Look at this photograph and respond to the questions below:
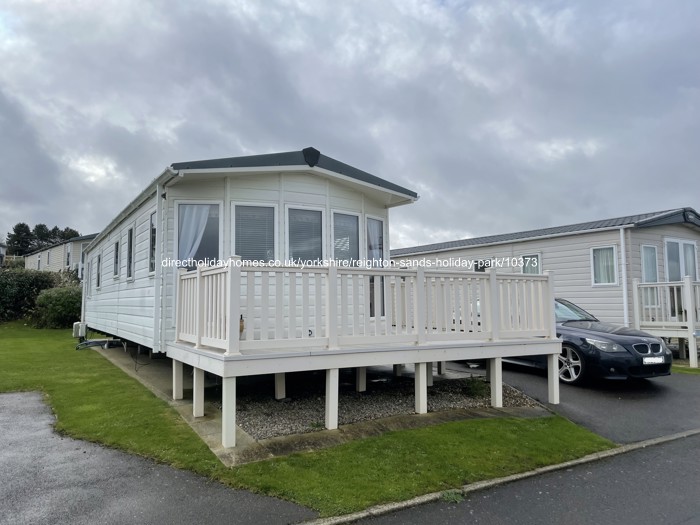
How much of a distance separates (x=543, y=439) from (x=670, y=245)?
11.9 meters

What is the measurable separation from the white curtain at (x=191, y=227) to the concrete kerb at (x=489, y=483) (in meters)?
4.67

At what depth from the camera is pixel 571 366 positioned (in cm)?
794

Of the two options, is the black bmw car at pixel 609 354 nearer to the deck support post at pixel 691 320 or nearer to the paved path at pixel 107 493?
the deck support post at pixel 691 320

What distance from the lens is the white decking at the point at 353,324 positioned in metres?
4.85

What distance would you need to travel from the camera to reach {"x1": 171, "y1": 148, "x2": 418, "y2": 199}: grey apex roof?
6.52 meters

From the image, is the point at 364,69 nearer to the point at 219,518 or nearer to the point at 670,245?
the point at 670,245

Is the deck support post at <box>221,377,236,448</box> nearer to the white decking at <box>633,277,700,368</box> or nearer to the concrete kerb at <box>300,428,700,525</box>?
the concrete kerb at <box>300,428,700,525</box>

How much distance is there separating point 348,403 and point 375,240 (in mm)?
3228

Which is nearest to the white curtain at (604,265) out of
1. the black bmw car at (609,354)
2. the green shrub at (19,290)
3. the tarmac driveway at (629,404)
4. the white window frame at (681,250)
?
the white window frame at (681,250)

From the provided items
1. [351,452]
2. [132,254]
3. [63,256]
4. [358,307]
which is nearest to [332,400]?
[351,452]

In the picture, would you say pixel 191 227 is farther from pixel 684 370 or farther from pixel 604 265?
pixel 604 265

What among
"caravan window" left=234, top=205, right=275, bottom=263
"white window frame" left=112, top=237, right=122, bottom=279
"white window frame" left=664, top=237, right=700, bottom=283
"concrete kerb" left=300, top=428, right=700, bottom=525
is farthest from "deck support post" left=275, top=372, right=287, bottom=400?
"white window frame" left=664, top=237, right=700, bottom=283

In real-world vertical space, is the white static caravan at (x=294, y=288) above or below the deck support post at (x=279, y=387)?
above

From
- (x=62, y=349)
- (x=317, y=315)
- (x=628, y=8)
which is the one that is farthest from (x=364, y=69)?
(x=62, y=349)
